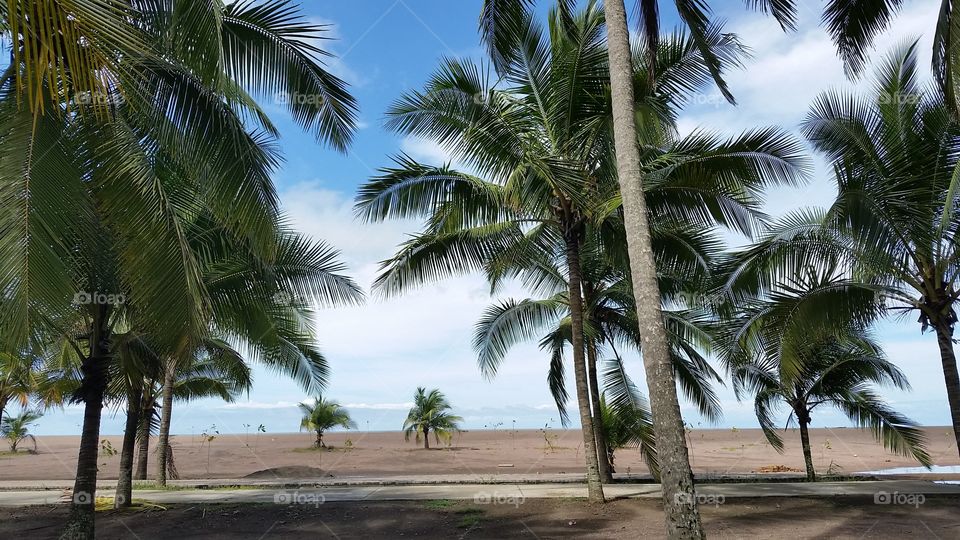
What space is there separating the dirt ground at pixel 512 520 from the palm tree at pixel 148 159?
2483 mm

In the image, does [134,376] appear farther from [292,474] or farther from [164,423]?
[292,474]

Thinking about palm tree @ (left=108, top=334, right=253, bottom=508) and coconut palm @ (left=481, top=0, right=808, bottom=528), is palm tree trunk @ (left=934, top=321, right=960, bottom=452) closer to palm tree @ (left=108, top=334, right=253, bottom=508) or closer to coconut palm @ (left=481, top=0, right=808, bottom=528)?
coconut palm @ (left=481, top=0, right=808, bottom=528)

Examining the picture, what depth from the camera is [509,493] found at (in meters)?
12.9

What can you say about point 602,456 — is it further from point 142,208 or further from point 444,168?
point 142,208

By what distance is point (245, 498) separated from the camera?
44.1 feet

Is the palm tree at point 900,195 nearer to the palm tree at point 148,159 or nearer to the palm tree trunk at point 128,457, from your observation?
the palm tree at point 148,159

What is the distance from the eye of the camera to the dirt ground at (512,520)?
926 cm

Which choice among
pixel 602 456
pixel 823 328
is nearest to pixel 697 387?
pixel 602 456

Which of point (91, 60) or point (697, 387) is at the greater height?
point (91, 60)

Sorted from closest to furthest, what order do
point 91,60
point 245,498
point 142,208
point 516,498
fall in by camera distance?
point 91,60
point 142,208
point 516,498
point 245,498

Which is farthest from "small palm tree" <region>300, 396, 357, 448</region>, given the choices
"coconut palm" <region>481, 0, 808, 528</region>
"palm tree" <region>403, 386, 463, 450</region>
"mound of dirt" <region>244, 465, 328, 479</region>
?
"coconut palm" <region>481, 0, 808, 528</region>

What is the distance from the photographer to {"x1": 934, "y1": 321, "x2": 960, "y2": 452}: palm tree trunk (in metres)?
10.0

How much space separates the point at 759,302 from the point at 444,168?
6.82 metres

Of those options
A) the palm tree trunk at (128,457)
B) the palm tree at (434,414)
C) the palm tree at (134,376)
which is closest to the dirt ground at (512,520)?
the palm tree trunk at (128,457)
